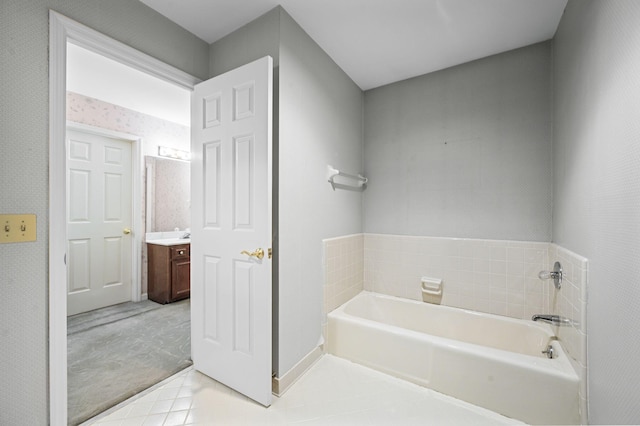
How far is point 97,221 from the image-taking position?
331 cm

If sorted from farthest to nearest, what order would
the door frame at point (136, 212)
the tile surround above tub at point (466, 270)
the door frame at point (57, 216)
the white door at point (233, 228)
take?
1. the door frame at point (136, 212)
2. the tile surround above tub at point (466, 270)
3. the white door at point (233, 228)
4. the door frame at point (57, 216)

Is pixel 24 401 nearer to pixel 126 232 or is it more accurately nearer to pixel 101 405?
pixel 101 405

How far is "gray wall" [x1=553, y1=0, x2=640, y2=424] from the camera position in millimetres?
968

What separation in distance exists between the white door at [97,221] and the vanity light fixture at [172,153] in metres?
0.37

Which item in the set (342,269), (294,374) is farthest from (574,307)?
(294,374)

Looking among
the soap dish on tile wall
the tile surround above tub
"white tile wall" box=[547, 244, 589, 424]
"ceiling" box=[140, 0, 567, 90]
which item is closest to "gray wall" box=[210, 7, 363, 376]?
"ceiling" box=[140, 0, 567, 90]

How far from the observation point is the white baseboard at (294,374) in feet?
5.65

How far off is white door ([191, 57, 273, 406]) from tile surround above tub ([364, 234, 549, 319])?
4.79 feet

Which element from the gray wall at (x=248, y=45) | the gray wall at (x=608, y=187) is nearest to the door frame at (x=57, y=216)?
the gray wall at (x=248, y=45)

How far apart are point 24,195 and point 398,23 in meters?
2.34

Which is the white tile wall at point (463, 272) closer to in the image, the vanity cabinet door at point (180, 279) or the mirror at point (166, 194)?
the vanity cabinet door at point (180, 279)

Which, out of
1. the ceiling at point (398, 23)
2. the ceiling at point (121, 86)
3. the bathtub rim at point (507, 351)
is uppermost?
the ceiling at point (121, 86)

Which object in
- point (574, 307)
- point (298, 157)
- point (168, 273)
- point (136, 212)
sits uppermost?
point (298, 157)

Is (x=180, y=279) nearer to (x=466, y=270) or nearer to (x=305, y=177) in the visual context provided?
(x=305, y=177)
